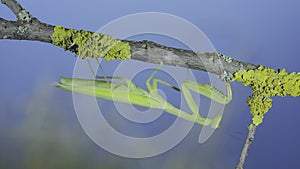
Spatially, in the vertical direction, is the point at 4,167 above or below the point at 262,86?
below

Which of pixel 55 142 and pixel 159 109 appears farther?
pixel 55 142

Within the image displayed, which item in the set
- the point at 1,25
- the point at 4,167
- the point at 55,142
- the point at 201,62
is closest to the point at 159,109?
the point at 201,62

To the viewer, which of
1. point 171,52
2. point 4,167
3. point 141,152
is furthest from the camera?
point 4,167

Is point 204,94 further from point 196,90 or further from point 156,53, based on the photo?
point 156,53

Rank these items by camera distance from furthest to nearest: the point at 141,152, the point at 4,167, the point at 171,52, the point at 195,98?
the point at 4,167 → the point at 141,152 → the point at 195,98 → the point at 171,52

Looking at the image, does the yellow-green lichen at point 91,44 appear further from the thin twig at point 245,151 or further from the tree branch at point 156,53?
the thin twig at point 245,151

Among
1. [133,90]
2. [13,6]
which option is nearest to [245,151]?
[133,90]

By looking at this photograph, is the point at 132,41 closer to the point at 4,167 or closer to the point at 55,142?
the point at 55,142

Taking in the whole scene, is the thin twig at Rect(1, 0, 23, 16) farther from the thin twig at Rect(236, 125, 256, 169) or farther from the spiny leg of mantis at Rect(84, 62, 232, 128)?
the thin twig at Rect(236, 125, 256, 169)
